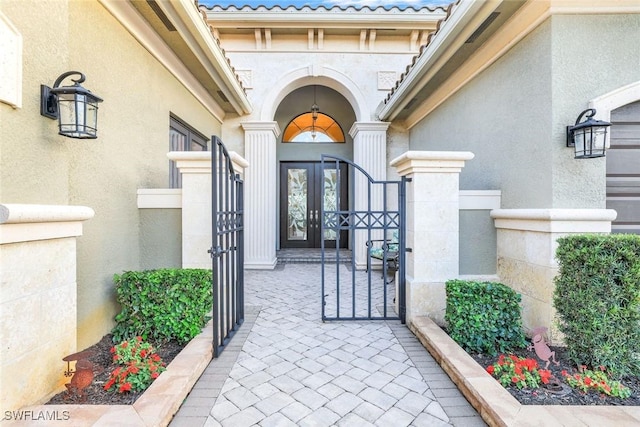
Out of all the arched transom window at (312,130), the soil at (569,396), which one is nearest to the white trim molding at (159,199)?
the soil at (569,396)

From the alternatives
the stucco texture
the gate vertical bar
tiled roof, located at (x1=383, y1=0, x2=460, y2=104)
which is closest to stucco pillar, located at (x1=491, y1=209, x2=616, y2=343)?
the stucco texture

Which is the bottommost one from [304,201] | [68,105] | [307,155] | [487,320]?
[487,320]

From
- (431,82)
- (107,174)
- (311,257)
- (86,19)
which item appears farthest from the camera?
(311,257)

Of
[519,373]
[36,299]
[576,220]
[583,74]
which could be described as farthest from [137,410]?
[583,74]

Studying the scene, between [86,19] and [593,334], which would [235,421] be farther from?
[86,19]

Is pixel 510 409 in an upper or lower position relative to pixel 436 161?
lower

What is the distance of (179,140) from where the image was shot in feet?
16.7

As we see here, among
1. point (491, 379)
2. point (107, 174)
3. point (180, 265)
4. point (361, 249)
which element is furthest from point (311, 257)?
point (491, 379)

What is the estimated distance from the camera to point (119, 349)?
257 cm

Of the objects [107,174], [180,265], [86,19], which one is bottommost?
[180,265]

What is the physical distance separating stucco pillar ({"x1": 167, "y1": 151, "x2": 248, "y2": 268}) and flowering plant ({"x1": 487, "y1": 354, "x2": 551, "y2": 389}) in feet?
9.71

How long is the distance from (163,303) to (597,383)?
3.51 m

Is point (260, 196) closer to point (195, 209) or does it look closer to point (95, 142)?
point (195, 209)

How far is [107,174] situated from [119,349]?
67.6 inches
